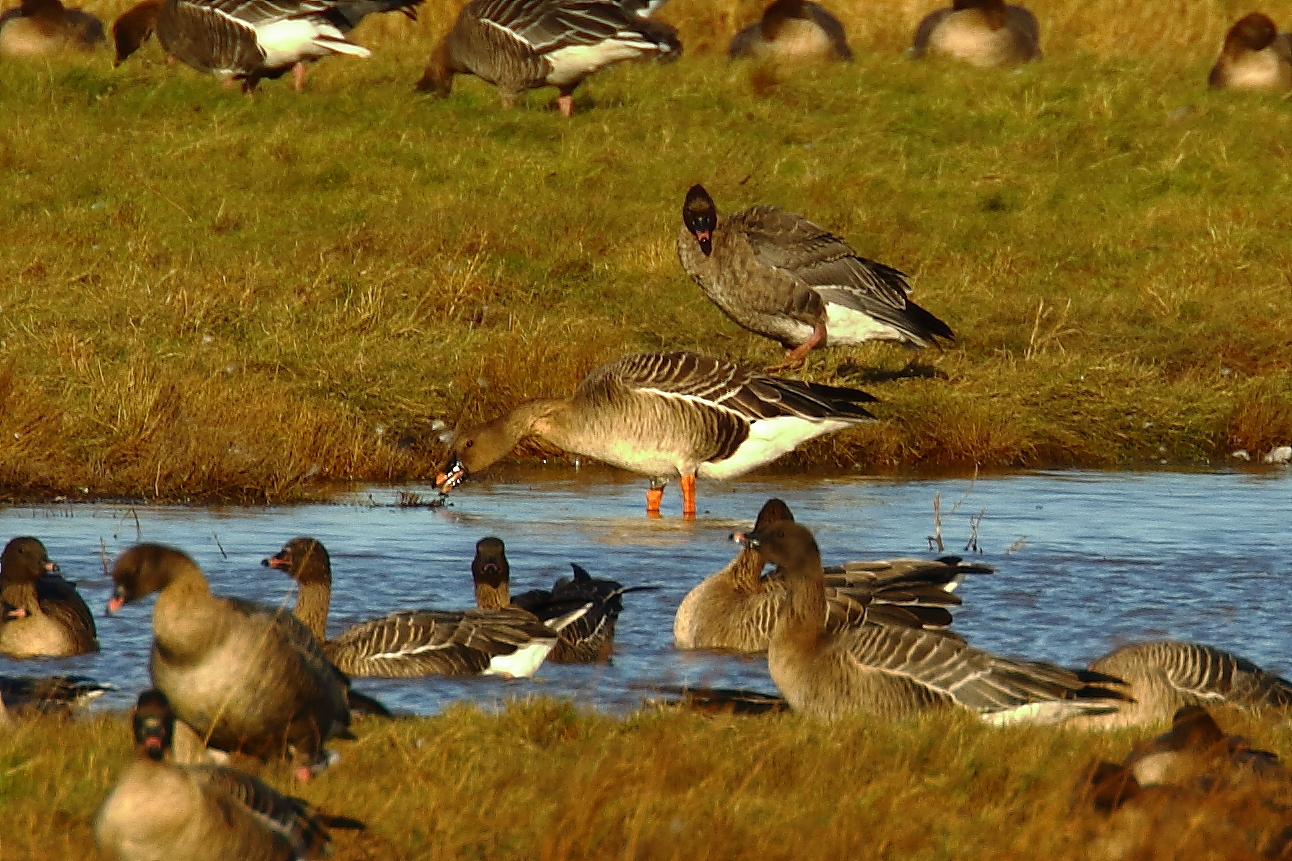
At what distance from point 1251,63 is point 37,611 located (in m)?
18.2

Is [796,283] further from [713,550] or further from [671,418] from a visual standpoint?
[713,550]

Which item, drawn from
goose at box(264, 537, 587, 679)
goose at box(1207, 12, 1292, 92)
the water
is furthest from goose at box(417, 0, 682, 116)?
goose at box(264, 537, 587, 679)

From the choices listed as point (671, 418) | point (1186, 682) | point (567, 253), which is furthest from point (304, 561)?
point (567, 253)

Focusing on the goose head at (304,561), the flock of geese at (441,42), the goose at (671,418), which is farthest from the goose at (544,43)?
the goose head at (304,561)

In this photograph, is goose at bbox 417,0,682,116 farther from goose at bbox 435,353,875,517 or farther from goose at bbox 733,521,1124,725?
goose at bbox 733,521,1124,725

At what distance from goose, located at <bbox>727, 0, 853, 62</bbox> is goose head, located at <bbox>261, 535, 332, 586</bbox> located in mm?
16260

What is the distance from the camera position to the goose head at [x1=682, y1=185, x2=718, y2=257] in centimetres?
1460

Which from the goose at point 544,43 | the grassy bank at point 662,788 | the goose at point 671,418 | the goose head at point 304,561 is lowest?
the grassy bank at point 662,788

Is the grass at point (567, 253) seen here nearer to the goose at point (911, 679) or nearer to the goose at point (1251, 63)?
the goose at point (1251, 63)

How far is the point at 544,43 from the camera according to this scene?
65.9 ft

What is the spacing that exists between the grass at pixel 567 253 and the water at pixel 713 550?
2.31 ft

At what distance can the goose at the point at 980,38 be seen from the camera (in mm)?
24828

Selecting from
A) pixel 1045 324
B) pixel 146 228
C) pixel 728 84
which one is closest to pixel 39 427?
pixel 146 228

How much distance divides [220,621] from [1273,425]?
10808 millimetres
